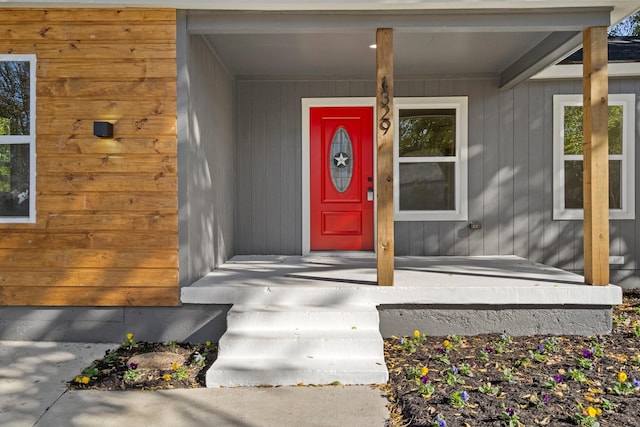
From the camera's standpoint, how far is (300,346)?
338 cm

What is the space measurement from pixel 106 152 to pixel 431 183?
3655 millimetres

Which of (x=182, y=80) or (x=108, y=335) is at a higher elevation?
(x=182, y=80)

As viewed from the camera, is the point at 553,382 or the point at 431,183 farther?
the point at 431,183

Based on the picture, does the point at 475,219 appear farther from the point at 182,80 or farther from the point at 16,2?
the point at 16,2

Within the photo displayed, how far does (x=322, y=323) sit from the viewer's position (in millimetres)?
3686

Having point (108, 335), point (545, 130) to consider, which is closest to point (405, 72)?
point (545, 130)

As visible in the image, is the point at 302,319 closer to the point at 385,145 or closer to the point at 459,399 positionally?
the point at 459,399

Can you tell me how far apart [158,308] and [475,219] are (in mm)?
3778

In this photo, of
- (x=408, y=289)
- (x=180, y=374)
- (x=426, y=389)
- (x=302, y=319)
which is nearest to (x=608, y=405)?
(x=426, y=389)

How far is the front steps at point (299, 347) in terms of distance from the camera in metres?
3.13

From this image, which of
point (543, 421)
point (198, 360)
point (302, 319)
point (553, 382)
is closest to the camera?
point (543, 421)

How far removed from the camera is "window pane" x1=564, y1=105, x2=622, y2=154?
5.94 m

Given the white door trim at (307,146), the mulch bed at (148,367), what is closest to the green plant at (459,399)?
the mulch bed at (148,367)

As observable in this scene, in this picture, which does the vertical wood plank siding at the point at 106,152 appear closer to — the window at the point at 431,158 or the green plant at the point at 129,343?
the green plant at the point at 129,343
